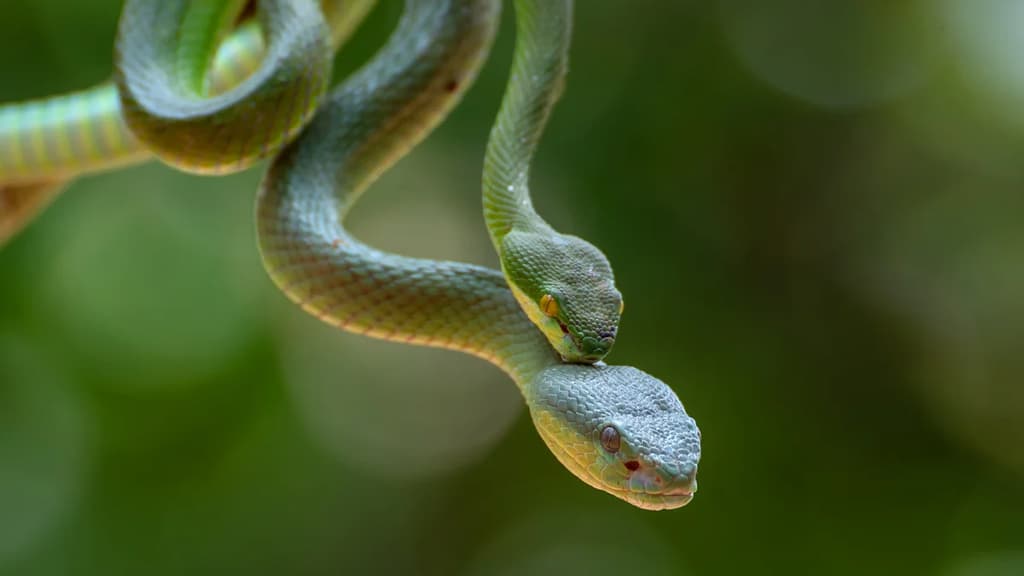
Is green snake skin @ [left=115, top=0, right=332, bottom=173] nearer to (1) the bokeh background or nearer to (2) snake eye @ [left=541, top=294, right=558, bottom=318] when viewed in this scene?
(2) snake eye @ [left=541, top=294, right=558, bottom=318]

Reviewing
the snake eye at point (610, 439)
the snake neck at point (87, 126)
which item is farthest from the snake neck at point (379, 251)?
the snake neck at point (87, 126)

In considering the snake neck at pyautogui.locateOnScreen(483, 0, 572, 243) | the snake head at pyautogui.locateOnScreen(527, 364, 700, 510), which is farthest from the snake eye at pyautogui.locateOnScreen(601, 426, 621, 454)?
the snake neck at pyautogui.locateOnScreen(483, 0, 572, 243)

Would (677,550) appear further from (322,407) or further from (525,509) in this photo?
(322,407)

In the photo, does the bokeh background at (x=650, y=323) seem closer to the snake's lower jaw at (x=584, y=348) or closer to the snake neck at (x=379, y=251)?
the snake neck at (x=379, y=251)

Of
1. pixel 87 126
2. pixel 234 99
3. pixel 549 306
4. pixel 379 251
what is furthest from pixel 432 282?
pixel 87 126

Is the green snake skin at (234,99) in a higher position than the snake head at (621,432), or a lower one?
higher

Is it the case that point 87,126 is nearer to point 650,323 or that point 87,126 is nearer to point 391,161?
point 391,161

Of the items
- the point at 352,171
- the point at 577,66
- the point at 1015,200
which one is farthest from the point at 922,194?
the point at 352,171
